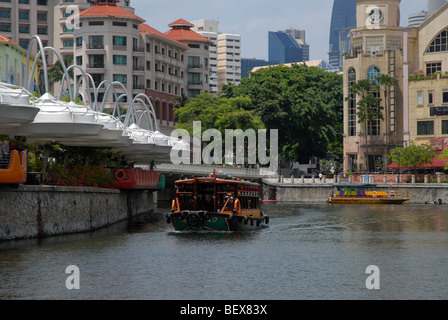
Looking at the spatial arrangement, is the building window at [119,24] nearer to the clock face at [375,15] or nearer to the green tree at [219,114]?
the green tree at [219,114]

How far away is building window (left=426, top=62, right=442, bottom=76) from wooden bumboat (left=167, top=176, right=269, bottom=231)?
203 feet

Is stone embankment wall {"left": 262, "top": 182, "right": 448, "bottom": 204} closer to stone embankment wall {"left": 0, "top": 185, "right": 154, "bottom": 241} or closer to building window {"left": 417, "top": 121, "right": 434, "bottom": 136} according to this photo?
building window {"left": 417, "top": 121, "right": 434, "bottom": 136}

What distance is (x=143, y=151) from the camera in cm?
7038

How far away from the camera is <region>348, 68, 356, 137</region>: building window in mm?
112312

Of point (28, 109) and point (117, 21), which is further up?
point (117, 21)

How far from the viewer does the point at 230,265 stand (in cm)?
3462

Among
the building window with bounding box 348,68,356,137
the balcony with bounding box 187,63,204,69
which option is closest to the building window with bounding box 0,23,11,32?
the balcony with bounding box 187,63,204,69

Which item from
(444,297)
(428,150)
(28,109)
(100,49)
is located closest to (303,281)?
(444,297)

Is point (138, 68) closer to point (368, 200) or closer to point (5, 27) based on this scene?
point (5, 27)

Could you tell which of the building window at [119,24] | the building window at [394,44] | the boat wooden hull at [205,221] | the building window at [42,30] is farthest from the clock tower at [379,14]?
the boat wooden hull at [205,221]

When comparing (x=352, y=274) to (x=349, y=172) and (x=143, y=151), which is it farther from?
(x=349, y=172)

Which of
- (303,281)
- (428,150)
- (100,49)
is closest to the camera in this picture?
(303,281)

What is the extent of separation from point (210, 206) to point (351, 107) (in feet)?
215
